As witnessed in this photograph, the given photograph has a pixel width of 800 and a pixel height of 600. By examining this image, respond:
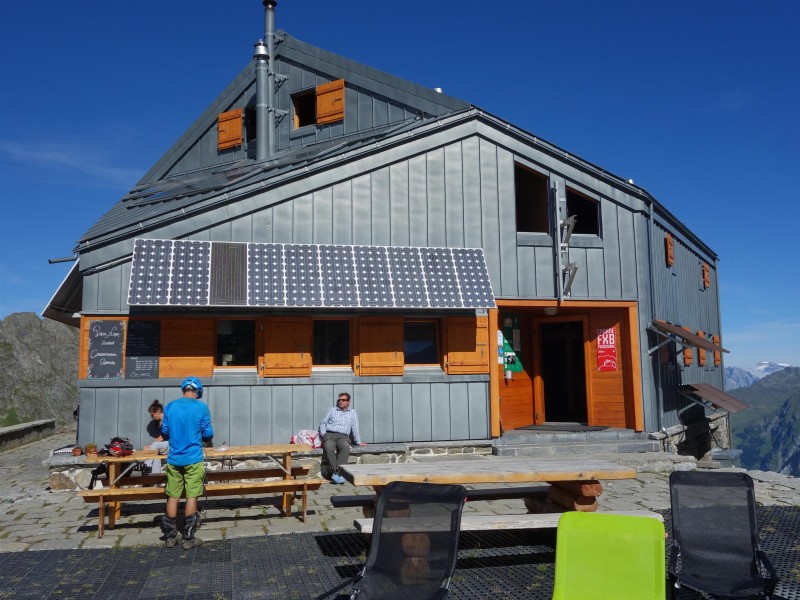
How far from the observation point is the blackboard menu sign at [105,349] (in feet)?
35.3

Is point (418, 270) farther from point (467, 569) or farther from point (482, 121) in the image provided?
point (467, 569)

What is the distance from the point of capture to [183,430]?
7.19 meters

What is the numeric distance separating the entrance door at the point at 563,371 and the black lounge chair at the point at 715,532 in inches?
362

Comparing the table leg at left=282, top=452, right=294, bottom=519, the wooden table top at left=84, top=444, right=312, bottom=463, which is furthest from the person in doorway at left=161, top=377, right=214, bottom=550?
the table leg at left=282, top=452, right=294, bottom=519

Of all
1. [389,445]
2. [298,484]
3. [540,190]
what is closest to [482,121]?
[540,190]

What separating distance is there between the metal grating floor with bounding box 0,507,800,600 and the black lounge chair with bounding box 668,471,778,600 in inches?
17.1

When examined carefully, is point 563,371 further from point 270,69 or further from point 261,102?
point 270,69

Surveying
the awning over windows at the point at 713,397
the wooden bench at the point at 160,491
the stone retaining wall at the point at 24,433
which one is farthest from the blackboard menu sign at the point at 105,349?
the awning over windows at the point at 713,397

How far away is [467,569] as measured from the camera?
624 centimetres

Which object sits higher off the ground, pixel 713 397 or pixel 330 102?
pixel 330 102

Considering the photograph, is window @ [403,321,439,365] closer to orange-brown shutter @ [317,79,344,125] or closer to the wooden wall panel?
the wooden wall panel

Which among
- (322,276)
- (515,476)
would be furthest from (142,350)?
(515,476)

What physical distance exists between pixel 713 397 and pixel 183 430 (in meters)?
12.3

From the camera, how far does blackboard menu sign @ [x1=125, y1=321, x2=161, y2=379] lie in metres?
10.9
